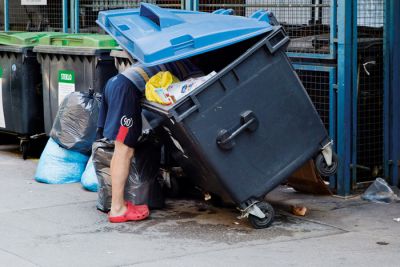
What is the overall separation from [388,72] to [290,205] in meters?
1.53

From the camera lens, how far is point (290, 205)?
24.1 ft

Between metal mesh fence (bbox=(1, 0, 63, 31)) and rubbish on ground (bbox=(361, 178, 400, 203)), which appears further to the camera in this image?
metal mesh fence (bbox=(1, 0, 63, 31))

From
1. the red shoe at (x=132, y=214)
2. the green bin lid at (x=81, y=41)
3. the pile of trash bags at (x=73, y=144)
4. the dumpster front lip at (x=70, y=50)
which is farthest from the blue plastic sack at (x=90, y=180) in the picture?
the green bin lid at (x=81, y=41)

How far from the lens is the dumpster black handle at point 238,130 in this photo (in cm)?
625

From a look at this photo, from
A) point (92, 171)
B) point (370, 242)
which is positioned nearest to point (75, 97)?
point (92, 171)

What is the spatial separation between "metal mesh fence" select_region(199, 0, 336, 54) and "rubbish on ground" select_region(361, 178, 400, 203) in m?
1.25

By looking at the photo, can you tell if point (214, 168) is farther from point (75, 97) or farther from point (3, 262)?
point (75, 97)

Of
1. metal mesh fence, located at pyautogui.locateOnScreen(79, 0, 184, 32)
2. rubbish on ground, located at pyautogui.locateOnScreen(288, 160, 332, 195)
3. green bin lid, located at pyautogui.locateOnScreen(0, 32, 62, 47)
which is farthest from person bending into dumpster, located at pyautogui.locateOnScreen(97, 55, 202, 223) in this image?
metal mesh fence, located at pyautogui.locateOnScreen(79, 0, 184, 32)

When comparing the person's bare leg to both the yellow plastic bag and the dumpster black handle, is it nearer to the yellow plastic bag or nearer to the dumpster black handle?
the yellow plastic bag

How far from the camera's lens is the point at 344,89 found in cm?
747

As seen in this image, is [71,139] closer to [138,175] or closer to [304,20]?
[138,175]

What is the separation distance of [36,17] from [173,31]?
17.6 ft

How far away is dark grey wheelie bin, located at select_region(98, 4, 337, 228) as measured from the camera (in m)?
6.25

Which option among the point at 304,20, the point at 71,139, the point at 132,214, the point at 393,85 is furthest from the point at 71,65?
the point at 393,85
